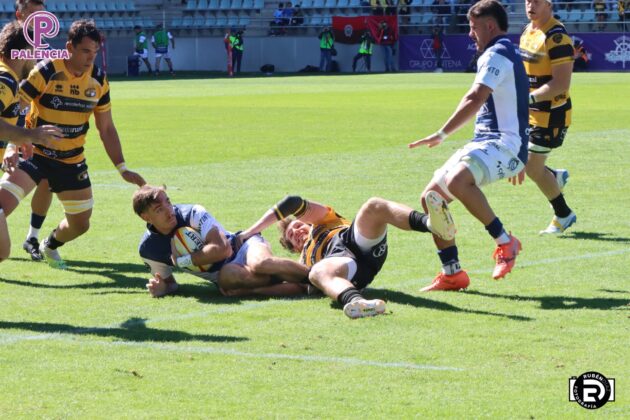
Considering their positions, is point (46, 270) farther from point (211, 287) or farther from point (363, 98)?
point (363, 98)

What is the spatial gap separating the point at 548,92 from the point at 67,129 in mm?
4336

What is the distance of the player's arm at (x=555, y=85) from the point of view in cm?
1138

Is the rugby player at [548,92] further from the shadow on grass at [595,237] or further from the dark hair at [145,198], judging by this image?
the dark hair at [145,198]

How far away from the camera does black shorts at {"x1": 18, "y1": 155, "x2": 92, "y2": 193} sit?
10.4 m

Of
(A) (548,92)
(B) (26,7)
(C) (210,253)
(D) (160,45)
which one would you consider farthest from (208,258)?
(D) (160,45)

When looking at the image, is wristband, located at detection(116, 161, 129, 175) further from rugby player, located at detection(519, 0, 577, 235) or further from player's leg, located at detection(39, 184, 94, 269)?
rugby player, located at detection(519, 0, 577, 235)

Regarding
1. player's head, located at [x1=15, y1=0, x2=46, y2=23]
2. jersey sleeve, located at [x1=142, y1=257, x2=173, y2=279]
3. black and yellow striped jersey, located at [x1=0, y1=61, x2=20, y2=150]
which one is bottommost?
jersey sleeve, located at [x1=142, y1=257, x2=173, y2=279]

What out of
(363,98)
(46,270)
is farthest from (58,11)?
(46,270)

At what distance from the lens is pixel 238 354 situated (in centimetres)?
712

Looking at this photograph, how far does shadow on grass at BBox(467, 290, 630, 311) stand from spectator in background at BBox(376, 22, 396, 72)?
44810 mm

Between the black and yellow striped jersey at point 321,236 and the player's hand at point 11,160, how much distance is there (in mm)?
2364

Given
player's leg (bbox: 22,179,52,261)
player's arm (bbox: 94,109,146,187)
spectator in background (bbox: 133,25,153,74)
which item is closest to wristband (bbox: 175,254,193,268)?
player's arm (bbox: 94,109,146,187)

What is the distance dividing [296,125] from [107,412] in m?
19.2

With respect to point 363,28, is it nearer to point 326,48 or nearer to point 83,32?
point 326,48
